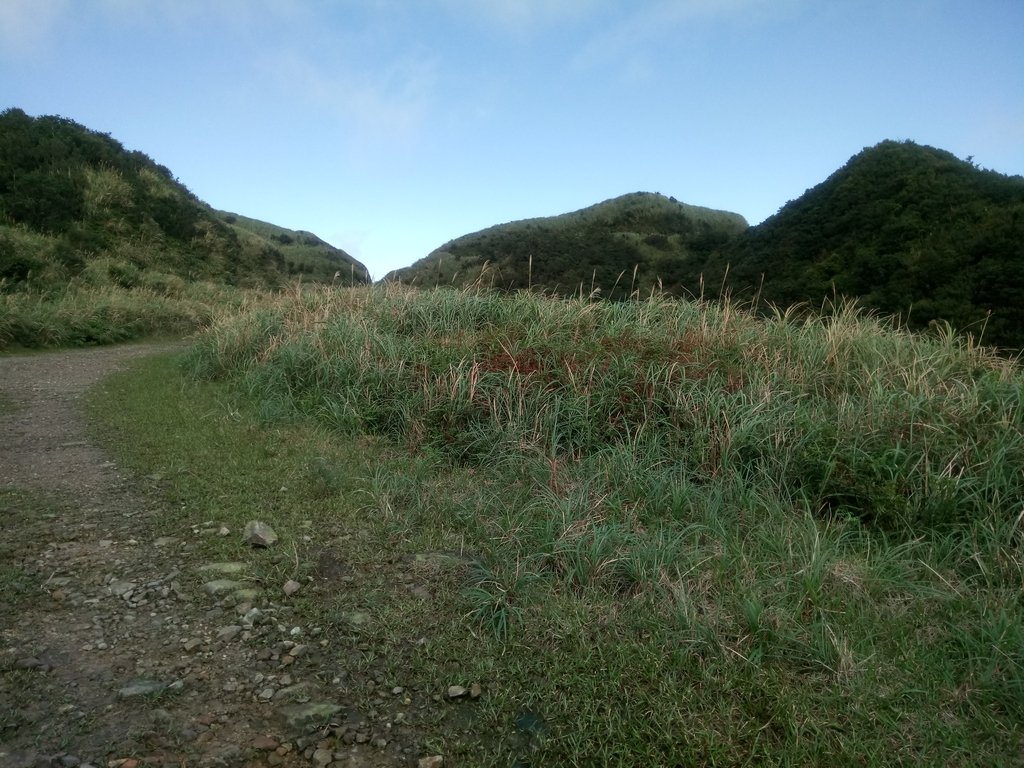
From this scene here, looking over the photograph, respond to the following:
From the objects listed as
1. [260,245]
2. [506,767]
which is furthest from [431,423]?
[260,245]

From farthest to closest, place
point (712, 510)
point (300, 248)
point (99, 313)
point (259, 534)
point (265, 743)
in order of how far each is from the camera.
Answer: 1. point (300, 248)
2. point (99, 313)
3. point (712, 510)
4. point (259, 534)
5. point (265, 743)

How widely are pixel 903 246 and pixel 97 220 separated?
18.2 m

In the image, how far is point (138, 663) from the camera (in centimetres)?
225

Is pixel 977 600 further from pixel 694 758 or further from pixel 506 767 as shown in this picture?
pixel 506 767

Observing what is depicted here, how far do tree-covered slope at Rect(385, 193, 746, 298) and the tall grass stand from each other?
89.9 inches

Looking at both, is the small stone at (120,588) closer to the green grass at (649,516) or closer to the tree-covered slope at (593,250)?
the green grass at (649,516)

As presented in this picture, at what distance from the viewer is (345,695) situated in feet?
7.03

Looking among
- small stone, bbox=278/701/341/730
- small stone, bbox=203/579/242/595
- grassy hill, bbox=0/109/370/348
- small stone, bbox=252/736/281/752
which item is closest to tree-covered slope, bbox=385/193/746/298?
grassy hill, bbox=0/109/370/348

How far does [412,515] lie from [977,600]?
2.48 m

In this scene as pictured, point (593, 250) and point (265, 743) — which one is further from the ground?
point (593, 250)

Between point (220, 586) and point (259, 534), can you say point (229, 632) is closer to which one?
point (220, 586)

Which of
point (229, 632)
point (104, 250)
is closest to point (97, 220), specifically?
point (104, 250)

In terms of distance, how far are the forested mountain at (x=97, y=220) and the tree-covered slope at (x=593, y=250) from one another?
3.56 m

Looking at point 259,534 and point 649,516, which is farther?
point 649,516
